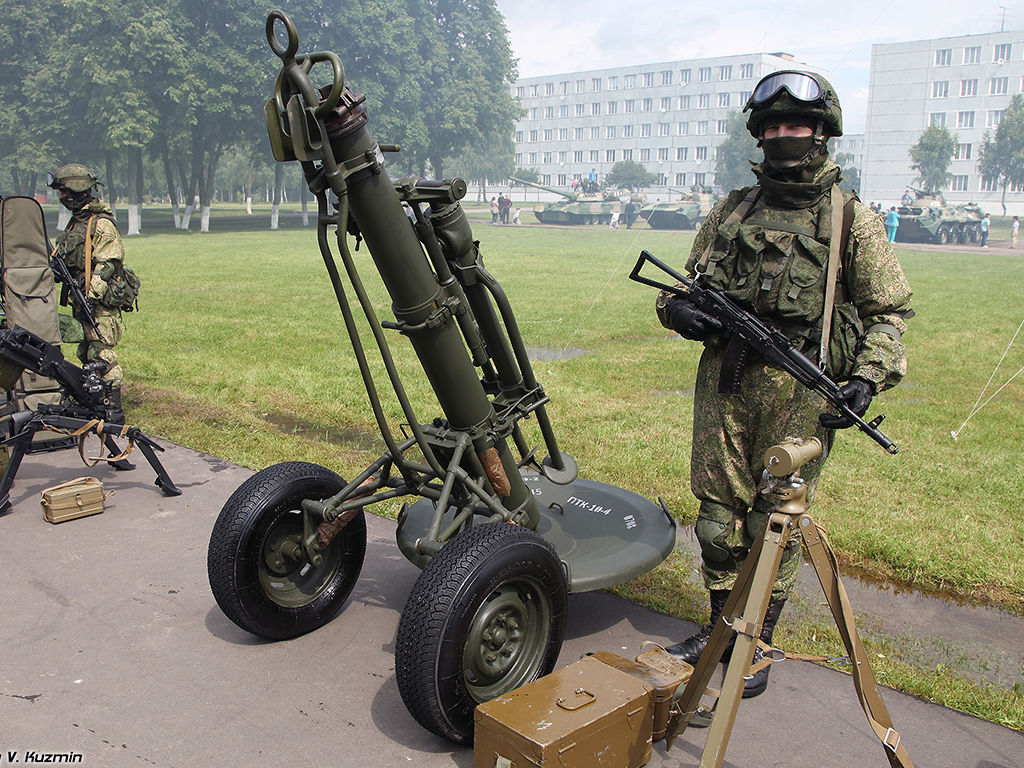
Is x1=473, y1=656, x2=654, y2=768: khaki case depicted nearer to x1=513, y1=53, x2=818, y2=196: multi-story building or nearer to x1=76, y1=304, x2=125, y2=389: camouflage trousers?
x1=76, y1=304, x2=125, y2=389: camouflage trousers

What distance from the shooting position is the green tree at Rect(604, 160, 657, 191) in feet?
189

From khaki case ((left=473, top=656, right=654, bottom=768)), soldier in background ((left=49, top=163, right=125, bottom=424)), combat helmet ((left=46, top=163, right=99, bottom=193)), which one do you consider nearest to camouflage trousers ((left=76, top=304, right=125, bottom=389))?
soldier in background ((left=49, top=163, right=125, bottom=424))

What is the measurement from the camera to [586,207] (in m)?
50.8

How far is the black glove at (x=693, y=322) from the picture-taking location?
373 centimetres

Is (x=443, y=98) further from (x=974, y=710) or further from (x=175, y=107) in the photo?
(x=974, y=710)

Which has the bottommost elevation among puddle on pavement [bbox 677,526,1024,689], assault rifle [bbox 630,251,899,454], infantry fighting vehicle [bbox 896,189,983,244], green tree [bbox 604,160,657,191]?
puddle on pavement [bbox 677,526,1024,689]

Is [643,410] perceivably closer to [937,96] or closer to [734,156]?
[937,96]

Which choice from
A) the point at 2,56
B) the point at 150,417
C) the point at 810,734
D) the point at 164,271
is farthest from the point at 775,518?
the point at 2,56

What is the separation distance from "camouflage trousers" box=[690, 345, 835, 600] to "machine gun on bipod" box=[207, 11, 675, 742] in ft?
1.35

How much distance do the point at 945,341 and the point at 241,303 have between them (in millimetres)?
11751

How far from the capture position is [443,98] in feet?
188

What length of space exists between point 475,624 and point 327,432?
4860 mm

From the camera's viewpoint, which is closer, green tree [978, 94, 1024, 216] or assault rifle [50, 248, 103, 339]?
assault rifle [50, 248, 103, 339]

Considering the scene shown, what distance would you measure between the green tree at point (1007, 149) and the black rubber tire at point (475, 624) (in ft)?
134
